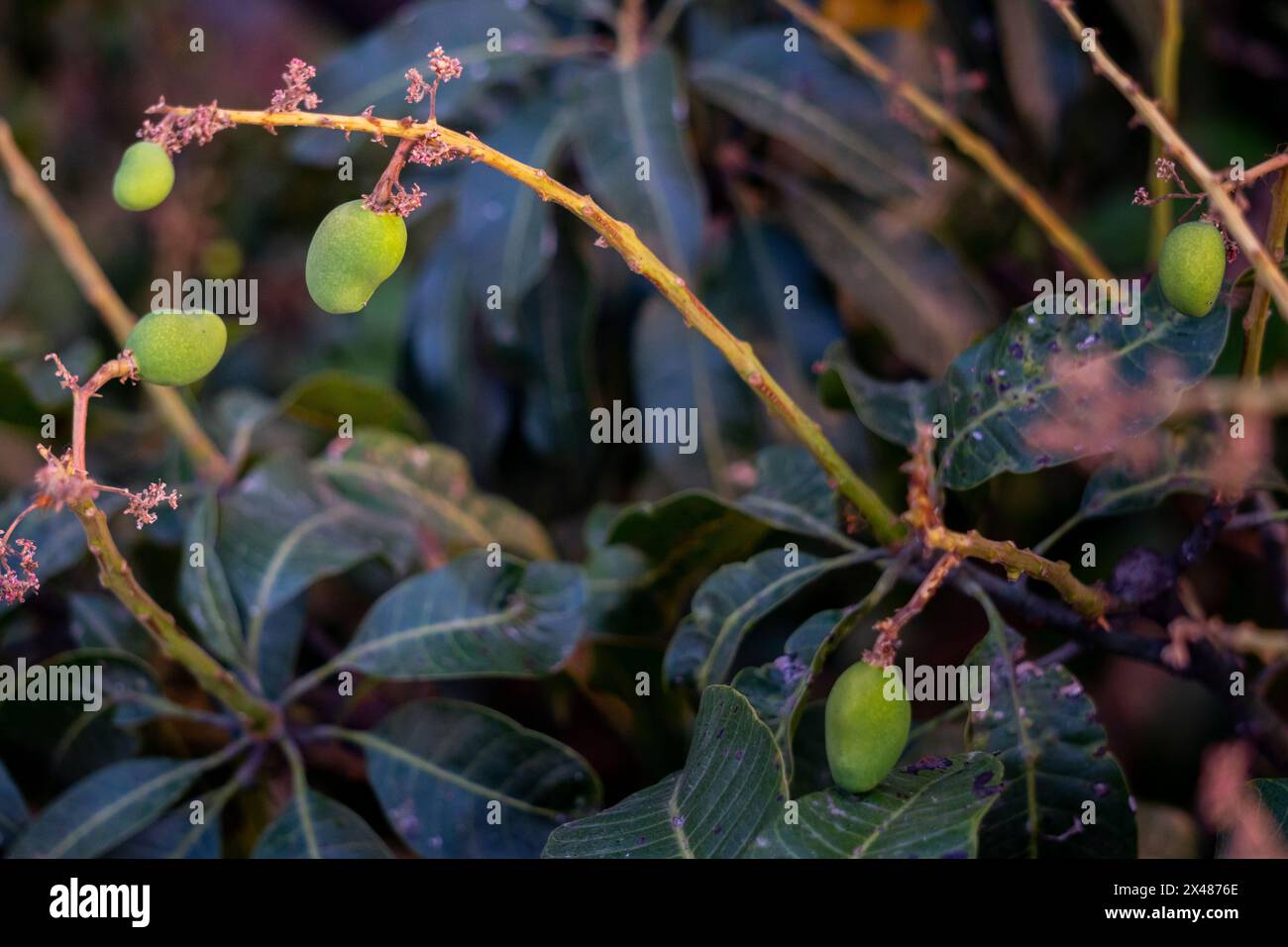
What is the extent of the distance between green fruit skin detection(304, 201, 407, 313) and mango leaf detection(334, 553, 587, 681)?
336 millimetres

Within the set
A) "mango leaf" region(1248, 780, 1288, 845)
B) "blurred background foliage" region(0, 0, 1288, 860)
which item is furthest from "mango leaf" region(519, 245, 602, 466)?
"mango leaf" region(1248, 780, 1288, 845)

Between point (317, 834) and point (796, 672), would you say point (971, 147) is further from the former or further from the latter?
point (317, 834)

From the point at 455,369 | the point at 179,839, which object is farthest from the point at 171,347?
the point at 455,369

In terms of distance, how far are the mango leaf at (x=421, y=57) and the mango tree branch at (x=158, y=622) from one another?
0.58m

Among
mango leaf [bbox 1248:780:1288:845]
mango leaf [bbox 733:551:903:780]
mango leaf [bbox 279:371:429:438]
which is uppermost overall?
mango leaf [bbox 279:371:429:438]

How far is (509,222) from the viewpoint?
3.60 ft

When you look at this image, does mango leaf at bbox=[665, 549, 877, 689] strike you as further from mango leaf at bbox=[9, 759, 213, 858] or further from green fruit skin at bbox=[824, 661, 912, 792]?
mango leaf at bbox=[9, 759, 213, 858]

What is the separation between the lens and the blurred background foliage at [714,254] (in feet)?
3.51

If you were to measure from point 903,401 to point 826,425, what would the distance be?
0.20m

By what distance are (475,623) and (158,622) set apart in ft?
0.76

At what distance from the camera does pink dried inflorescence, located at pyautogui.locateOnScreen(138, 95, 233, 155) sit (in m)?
0.55

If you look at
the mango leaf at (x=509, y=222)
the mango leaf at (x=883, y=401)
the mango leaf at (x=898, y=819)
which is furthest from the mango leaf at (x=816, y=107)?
the mango leaf at (x=898, y=819)
